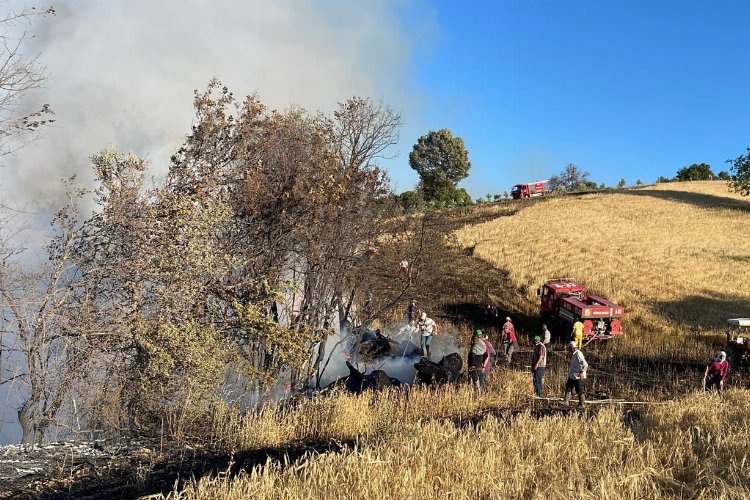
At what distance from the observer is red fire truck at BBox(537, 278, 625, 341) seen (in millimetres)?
17859

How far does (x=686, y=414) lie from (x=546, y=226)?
35.6 meters

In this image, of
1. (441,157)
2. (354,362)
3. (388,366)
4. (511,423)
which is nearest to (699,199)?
(441,157)

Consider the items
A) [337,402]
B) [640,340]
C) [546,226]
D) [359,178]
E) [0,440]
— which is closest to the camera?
[337,402]

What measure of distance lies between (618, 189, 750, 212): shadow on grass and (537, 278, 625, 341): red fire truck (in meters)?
36.9

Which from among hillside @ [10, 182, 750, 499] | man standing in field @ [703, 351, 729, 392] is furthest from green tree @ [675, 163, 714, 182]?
man standing in field @ [703, 351, 729, 392]

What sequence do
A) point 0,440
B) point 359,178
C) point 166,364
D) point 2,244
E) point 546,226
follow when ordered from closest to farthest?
point 2,244 → point 166,364 → point 0,440 → point 359,178 → point 546,226

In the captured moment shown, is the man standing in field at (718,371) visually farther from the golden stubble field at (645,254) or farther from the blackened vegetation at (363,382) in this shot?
the blackened vegetation at (363,382)

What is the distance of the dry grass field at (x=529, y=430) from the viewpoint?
4.75m

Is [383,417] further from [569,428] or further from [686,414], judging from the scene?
[686,414]

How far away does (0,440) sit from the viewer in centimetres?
948

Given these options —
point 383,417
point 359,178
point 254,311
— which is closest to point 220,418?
point 254,311

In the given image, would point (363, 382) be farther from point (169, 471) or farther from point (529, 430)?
point (169, 471)

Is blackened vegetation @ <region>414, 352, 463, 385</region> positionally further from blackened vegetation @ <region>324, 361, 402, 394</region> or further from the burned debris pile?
blackened vegetation @ <region>324, 361, 402, 394</region>

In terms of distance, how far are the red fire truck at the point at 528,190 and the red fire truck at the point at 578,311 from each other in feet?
150
